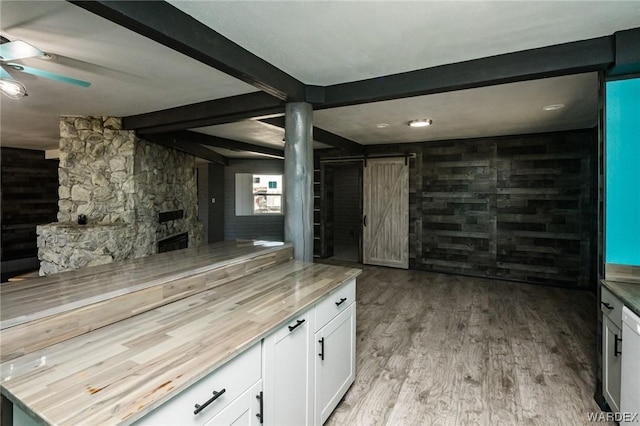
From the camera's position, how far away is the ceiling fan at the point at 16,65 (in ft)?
6.30

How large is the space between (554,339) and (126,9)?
431 centimetres

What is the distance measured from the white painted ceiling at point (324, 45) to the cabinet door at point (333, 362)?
183 centimetres

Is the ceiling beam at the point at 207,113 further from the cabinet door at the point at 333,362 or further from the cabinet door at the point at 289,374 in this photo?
the cabinet door at the point at 289,374

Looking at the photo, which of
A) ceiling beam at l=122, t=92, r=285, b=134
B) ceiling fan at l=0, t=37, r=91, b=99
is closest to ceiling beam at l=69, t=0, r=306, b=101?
ceiling beam at l=122, t=92, r=285, b=134

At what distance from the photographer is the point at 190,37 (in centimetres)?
189

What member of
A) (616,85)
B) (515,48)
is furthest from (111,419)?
(616,85)

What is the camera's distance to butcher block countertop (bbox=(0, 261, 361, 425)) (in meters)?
0.88

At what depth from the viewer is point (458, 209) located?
580 cm

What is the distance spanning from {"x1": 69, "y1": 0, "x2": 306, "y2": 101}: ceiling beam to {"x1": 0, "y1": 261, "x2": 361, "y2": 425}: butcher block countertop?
4.64ft

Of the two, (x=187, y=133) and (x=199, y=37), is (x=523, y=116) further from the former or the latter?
(x=187, y=133)

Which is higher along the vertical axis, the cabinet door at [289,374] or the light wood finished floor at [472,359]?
the cabinet door at [289,374]

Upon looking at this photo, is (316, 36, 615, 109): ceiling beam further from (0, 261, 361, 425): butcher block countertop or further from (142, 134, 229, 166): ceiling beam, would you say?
(142, 134, 229, 166): ceiling beam

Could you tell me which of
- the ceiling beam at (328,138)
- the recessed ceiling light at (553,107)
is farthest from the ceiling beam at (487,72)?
the recessed ceiling light at (553,107)

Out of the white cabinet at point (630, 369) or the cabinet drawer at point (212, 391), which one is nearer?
the cabinet drawer at point (212, 391)
